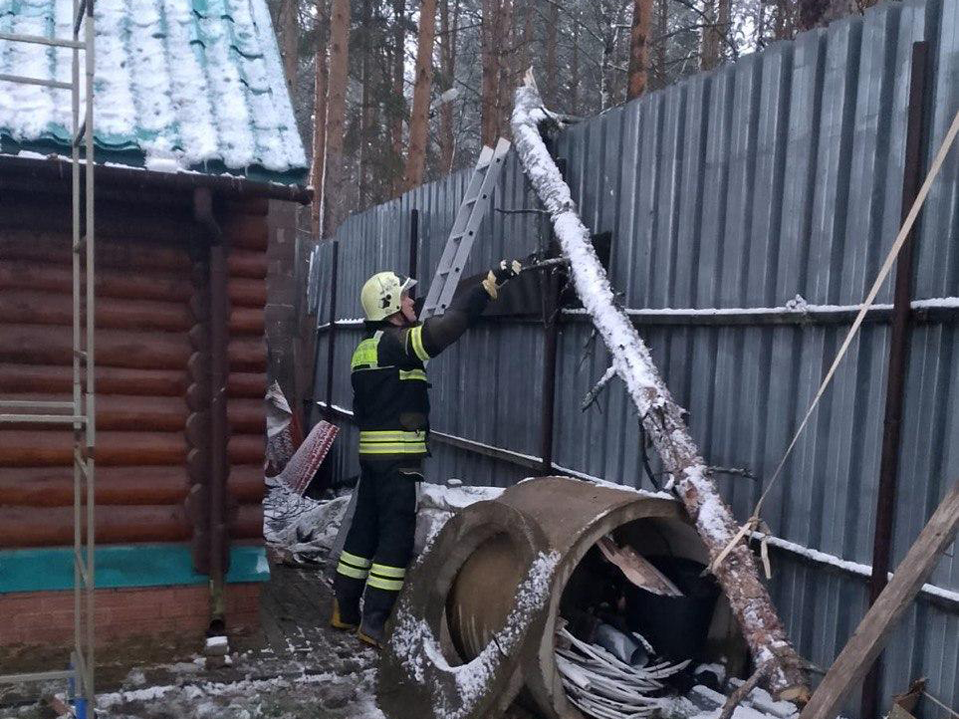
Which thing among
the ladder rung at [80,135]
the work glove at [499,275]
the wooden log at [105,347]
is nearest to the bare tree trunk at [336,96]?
the wooden log at [105,347]

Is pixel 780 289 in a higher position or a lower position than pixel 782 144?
lower

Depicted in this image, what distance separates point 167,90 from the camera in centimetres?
489

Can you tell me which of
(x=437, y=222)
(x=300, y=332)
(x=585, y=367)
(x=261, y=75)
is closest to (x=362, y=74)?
(x=300, y=332)

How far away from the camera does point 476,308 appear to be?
15.7 feet

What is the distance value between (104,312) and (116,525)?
48.8 inches

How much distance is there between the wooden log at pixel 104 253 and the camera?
457cm

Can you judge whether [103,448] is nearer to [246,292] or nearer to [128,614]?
[128,614]

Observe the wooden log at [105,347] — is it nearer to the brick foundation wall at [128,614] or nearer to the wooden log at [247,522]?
the wooden log at [247,522]

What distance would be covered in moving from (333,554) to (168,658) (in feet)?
5.77

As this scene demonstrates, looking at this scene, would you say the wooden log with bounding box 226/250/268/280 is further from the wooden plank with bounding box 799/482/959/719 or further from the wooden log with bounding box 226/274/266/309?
the wooden plank with bounding box 799/482/959/719

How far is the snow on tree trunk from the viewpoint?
10.8ft

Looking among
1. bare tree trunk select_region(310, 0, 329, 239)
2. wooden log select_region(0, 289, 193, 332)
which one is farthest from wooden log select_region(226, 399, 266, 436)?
bare tree trunk select_region(310, 0, 329, 239)

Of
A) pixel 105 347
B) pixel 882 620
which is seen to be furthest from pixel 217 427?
pixel 882 620

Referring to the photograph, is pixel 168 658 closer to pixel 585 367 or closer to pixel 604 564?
pixel 604 564
